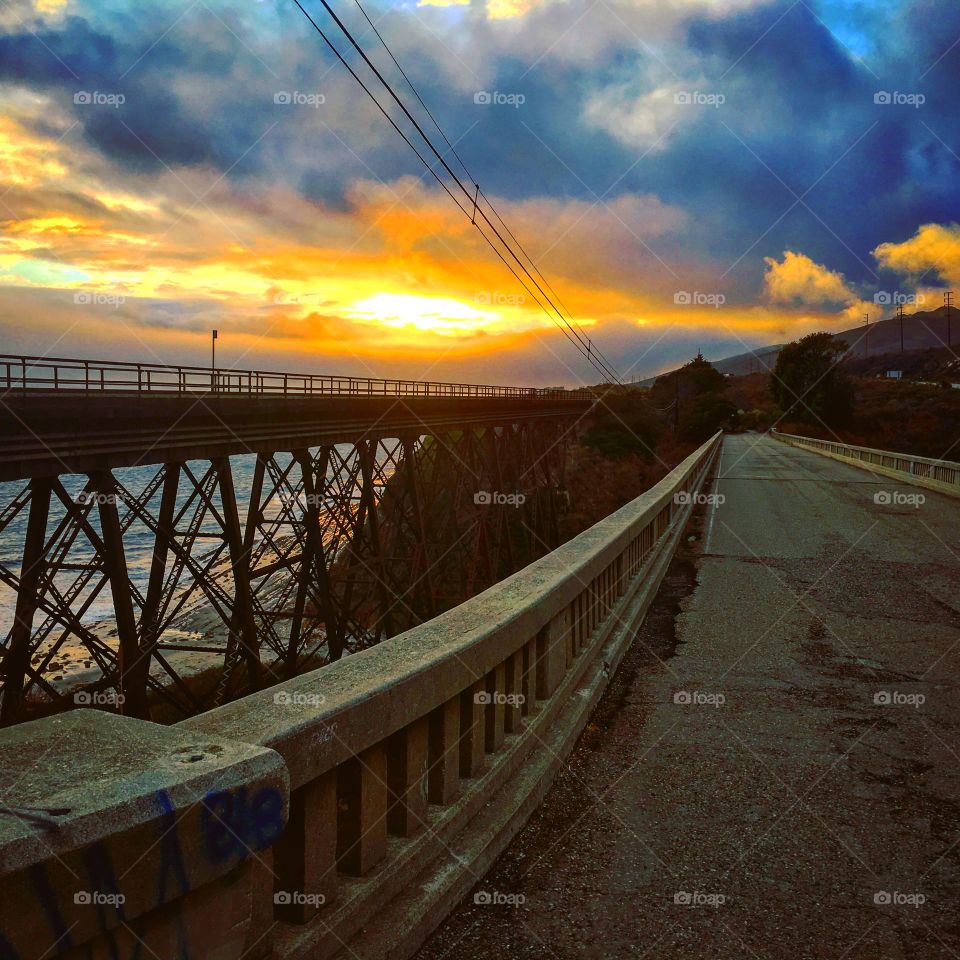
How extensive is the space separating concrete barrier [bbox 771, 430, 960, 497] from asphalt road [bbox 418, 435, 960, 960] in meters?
15.9

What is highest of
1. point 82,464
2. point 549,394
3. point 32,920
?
point 549,394

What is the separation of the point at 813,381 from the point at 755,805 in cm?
8385

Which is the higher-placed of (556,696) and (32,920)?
(32,920)

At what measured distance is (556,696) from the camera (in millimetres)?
4285

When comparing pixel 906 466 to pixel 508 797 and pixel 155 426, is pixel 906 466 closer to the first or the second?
pixel 155 426

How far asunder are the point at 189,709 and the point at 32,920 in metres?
14.3

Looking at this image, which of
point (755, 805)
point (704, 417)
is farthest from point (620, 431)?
point (755, 805)

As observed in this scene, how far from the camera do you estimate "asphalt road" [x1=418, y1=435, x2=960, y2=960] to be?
8.90ft

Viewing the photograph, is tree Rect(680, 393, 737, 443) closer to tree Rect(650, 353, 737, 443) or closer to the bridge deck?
tree Rect(650, 353, 737, 443)

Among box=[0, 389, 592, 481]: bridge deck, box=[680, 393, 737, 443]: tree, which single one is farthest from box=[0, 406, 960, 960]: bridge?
box=[680, 393, 737, 443]: tree

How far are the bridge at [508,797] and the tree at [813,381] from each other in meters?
77.5

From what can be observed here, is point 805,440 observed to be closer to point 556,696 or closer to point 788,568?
point 788,568

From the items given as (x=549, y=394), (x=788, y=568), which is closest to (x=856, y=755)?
(x=788, y=568)

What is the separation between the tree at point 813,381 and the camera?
254ft
